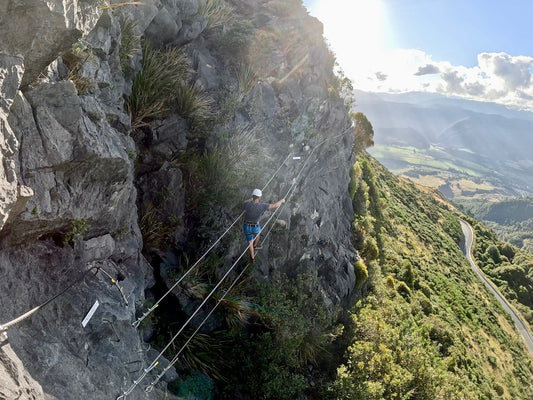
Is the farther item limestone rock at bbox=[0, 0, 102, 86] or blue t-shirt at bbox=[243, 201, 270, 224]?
blue t-shirt at bbox=[243, 201, 270, 224]

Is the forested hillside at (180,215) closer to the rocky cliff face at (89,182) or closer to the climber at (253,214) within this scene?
the rocky cliff face at (89,182)

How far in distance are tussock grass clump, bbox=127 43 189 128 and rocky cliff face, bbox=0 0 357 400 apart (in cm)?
31

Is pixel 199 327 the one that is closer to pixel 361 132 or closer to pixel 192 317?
pixel 192 317

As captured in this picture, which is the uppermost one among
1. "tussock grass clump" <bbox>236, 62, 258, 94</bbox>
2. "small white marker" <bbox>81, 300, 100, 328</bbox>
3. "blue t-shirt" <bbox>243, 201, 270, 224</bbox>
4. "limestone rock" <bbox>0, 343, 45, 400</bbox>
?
"tussock grass clump" <bbox>236, 62, 258, 94</bbox>

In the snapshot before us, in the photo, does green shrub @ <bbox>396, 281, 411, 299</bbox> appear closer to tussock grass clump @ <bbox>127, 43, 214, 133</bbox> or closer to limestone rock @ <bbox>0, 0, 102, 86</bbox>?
tussock grass clump @ <bbox>127, 43, 214, 133</bbox>

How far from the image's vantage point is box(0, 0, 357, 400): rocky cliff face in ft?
14.0

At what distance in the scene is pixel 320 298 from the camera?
38.3 ft

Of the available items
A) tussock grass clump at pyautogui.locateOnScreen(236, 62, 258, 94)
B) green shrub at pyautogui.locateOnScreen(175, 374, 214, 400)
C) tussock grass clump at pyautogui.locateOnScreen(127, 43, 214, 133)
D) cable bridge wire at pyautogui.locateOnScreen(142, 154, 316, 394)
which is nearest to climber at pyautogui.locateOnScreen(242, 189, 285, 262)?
cable bridge wire at pyautogui.locateOnScreen(142, 154, 316, 394)

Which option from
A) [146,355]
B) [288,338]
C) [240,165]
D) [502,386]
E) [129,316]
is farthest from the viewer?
[502,386]

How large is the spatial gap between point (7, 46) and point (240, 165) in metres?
6.85

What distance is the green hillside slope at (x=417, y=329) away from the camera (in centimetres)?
1089

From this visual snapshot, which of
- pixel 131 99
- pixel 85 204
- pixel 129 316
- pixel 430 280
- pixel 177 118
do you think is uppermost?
pixel 131 99

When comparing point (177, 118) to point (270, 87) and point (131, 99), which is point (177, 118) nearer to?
point (131, 99)

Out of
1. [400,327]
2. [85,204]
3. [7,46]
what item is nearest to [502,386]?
[400,327]
